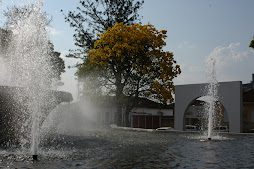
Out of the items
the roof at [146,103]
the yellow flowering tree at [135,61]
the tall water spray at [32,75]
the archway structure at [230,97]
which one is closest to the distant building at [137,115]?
the roof at [146,103]

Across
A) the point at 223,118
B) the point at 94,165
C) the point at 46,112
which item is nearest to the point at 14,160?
the point at 94,165

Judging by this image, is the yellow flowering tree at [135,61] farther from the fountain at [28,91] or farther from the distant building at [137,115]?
the fountain at [28,91]

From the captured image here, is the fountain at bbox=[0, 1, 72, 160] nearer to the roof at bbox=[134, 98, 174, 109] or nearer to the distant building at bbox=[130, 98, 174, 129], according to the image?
the roof at bbox=[134, 98, 174, 109]

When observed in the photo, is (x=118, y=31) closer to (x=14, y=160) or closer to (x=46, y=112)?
(x=46, y=112)

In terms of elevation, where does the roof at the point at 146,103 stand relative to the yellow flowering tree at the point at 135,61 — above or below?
below

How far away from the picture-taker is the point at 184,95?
2489 cm

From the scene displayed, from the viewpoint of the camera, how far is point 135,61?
88.0ft

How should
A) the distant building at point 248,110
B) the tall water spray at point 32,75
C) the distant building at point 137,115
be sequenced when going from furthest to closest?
the distant building at point 137,115 < the distant building at point 248,110 < the tall water spray at point 32,75

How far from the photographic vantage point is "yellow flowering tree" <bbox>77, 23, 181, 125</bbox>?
25.9 m

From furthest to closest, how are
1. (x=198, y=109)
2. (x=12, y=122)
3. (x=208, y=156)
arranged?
(x=198, y=109)
(x=12, y=122)
(x=208, y=156)

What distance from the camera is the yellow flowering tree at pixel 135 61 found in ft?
84.9

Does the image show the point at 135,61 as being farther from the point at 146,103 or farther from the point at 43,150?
the point at 43,150

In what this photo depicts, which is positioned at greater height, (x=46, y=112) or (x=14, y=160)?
(x=46, y=112)

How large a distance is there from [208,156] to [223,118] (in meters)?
30.1
